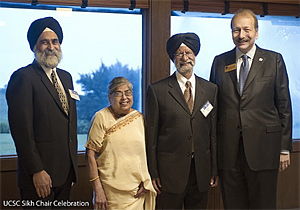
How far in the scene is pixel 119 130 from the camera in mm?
2904

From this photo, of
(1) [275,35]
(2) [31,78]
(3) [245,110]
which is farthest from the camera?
(1) [275,35]

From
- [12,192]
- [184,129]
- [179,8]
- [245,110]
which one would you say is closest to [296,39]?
[179,8]

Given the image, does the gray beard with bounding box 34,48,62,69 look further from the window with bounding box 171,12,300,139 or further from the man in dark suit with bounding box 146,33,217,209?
the window with bounding box 171,12,300,139

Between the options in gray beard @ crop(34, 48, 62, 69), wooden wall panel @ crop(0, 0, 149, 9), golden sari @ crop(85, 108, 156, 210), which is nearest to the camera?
gray beard @ crop(34, 48, 62, 69)

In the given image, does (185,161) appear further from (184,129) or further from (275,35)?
(275,35)

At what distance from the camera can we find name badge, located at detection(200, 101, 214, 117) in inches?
119

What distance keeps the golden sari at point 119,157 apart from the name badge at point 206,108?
0.47 metres

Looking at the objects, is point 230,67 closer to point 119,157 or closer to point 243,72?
point 243,72

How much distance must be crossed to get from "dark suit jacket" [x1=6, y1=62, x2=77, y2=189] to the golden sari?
0.61 ft

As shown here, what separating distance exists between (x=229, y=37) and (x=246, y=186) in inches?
62.8

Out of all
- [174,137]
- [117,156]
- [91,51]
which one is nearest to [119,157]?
[117,156]

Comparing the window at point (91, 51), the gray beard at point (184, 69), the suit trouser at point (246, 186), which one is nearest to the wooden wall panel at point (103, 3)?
the window at point (91, 51)

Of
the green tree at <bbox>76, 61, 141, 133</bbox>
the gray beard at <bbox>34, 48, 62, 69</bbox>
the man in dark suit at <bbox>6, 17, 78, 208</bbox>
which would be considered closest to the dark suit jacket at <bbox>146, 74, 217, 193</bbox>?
the man in dark suit at <bbox>6, 17, 78, 208</bbox>

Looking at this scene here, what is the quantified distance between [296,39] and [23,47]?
2685mm
